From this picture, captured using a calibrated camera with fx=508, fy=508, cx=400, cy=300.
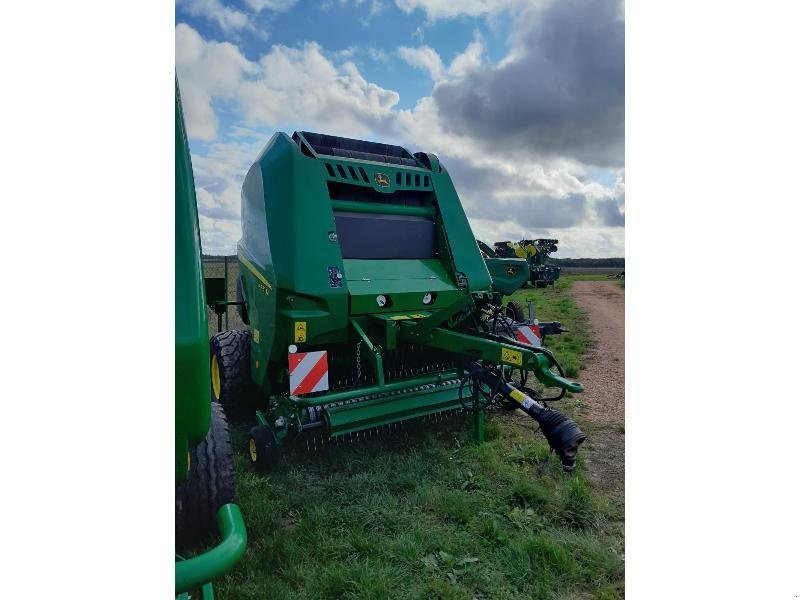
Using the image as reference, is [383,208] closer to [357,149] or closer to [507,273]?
[357,149]

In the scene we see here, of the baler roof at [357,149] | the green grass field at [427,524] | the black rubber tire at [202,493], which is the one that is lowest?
the green grass field at [427,524]

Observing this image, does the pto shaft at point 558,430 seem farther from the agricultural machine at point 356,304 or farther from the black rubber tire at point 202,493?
the black rubber tire at point 202,493

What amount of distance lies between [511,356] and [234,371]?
190cm

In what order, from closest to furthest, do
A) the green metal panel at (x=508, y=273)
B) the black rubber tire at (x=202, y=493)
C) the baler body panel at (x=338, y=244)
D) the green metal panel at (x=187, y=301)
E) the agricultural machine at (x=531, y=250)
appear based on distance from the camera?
the green metal panel at (x=187, y=301), the black rubber tire at (x=202, y=493), the baler body panel at (x=338, y=244), the green metal panel at (x=508, y=273), the agricultural machine at (x=531, y=250)

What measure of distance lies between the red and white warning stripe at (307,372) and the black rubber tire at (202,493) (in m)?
0.88

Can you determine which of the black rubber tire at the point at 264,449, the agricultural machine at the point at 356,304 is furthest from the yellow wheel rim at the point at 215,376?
A: the black rubber tire at the point at 264,449

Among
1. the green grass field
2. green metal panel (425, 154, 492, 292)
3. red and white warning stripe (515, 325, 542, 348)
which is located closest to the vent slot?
green metal panel (425, 154, 492, 292)

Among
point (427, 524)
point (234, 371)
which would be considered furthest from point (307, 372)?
point (427, 524)

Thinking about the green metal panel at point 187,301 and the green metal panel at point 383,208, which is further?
the green metal panel at point 383,208

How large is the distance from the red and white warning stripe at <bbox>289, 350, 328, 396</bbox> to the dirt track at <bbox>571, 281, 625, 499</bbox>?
1.47m

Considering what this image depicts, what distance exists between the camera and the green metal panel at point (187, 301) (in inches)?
33.8

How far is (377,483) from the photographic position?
252cm

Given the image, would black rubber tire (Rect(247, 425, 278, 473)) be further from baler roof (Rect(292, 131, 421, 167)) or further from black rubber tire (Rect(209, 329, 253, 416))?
baler roof (Rect(292, 131, 421, 167))
